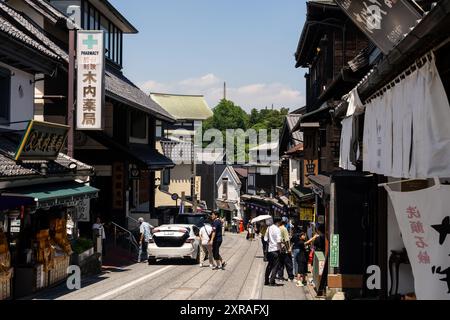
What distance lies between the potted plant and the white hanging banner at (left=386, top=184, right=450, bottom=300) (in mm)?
11421

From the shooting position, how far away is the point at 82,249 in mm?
17969

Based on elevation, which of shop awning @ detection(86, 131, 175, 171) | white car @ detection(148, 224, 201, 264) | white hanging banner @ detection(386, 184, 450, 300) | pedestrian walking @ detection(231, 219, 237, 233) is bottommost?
pedestrian walking @ detection(231, 219, 237, 233)

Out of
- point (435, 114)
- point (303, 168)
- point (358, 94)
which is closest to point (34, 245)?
point (358, 94)

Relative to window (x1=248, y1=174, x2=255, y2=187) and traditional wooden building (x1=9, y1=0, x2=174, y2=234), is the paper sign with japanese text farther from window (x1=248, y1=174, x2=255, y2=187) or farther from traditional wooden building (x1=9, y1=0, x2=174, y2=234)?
window (x1=248, y1=174, x2=255, y2=187)

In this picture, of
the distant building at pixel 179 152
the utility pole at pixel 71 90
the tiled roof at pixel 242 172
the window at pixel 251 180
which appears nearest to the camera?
the utility pole at pixel 71 90

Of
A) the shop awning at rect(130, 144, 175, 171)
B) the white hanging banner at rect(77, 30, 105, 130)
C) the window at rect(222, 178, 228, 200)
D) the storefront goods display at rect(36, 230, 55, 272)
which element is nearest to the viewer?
the storefront goods display at rect(36, 230, 55, 272)

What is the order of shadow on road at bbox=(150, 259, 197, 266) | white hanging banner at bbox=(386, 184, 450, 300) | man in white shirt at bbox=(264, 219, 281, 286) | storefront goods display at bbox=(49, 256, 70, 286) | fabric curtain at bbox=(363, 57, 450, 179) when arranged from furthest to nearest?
shadow on road at bbox=(150, 259, 197, 266) < man in white shirt at bbox=(264, 219, 281, 286) < storefront goods display at bbox=(49, 256, 70, 286) < white hanging banner at bbox=(386, 184, 450, 300) < fabric curtain at bbox=(363, 57, 450, 179)

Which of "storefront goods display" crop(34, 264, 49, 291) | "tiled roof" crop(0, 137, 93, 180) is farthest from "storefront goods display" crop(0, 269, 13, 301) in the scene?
"tiled roof" crop(0, 137, 93, 180)

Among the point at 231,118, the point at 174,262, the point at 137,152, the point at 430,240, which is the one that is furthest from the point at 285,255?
the point at 231,118

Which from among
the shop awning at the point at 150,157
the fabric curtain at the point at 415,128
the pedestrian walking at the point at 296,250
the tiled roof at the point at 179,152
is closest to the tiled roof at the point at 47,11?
the shop awning at the point at 150,157

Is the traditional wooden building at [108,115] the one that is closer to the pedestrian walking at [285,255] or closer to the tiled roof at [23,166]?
the tiled roof at [23,166]

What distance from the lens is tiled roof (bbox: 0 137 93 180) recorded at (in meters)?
13.4

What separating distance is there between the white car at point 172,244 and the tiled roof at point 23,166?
4.59 meters

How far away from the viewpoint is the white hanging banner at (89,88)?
1958 cm
